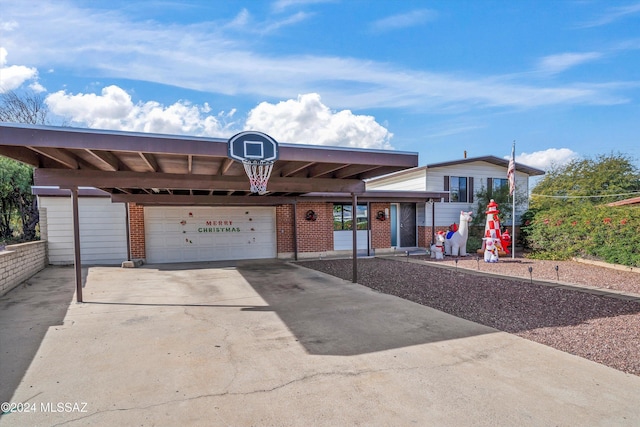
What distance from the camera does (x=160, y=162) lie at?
6191mm

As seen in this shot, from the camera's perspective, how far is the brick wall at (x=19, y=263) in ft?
21.7

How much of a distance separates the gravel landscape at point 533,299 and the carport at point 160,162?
73.9 inches

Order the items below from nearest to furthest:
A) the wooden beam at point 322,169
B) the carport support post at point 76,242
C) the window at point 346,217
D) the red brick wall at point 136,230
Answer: the carport support post at point 76,242 < the wooden beam at point 322,169 < the red brick wall at point 136,230 < the window at point 346,217

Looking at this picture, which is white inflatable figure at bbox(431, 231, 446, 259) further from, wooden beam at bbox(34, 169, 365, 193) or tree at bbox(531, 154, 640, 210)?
tree at bbox(531, 154, 640, 210)

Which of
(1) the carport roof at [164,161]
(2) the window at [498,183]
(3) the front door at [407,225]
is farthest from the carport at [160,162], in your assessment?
(2) the window at [498,183]

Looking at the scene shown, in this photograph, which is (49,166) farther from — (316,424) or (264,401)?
(316,424)

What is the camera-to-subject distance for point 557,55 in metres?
9.92

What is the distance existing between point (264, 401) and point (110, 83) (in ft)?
50.5

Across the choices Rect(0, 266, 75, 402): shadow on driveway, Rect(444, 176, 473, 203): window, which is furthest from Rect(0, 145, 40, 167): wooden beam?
Rect(444, 176, 473, 203): window

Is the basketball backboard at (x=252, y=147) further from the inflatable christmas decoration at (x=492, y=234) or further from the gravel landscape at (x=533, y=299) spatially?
the inflatable christmas decoration at (x=492, y=234)

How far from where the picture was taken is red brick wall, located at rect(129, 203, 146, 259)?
11.0 m

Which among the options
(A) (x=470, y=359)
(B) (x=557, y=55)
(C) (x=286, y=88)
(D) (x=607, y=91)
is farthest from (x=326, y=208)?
(D) (x=607, y=91)

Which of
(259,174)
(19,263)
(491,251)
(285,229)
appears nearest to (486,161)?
(491,251)

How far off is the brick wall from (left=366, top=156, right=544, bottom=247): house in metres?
12.2
